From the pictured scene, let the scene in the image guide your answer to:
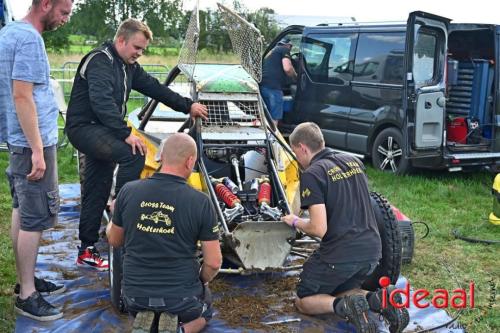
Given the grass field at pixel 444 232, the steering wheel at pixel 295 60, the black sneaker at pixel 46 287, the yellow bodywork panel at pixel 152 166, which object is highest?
the steering wheel at pixel 295 60

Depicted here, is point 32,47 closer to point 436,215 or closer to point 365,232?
point 365,232

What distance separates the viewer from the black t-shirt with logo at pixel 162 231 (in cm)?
328

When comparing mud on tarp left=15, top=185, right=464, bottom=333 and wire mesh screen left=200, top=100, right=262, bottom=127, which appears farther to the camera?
wire mesh screen left=200, top=100, right=262, bottom=127

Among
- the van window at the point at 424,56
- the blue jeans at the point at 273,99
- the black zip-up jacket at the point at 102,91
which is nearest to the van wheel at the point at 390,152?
the van window at the point at 424,56

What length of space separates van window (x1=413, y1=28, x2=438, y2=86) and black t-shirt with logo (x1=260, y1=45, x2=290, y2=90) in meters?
2.59

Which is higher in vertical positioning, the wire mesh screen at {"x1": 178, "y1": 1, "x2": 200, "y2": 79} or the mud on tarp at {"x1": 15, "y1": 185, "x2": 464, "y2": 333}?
the wire mesh screen at {"x1": 178, "y1": 1, "x2": 200, "y2": 79}

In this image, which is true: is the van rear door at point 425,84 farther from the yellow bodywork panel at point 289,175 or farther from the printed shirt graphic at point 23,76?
the printed shirt graphic at point 23,76

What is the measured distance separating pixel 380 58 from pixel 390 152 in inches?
51.1

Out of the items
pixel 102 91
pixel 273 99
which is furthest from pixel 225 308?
pixel 273 99

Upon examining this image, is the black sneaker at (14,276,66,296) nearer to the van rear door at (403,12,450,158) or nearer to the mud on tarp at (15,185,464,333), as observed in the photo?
the mud on tarp at (15,185,464,333)

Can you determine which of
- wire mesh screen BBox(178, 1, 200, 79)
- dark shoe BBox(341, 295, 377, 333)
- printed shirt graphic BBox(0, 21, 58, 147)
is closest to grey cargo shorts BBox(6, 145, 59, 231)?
printed shirt graphic BBox(0, 21, 58, 147)

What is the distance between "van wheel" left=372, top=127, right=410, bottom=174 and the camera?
27.9ft

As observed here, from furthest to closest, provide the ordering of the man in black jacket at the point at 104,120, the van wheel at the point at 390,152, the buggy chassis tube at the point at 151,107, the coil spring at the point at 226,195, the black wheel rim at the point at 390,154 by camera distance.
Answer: the black wheel rim at the point at 390,154 < the van wheel at the point at 390,152 < the buggy chassis tube at the point at 151,107 < the coil spring at the point at 226,195 < the man in black jacket at the point at 104,120

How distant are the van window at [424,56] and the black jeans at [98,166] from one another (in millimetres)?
4477
